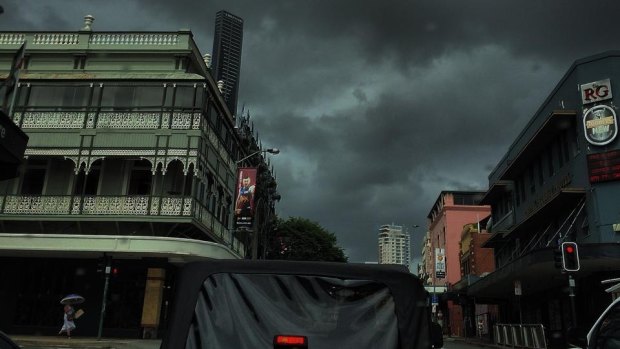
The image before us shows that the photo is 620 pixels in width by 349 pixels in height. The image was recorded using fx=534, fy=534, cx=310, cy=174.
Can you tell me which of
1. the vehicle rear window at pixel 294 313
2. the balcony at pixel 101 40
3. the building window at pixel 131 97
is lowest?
the vehicle rear window at pixel 294 313

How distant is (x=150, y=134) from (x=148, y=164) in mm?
1838

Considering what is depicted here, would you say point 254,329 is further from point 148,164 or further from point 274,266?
point 148,164

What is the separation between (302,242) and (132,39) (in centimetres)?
3343

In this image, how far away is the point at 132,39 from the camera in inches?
1122

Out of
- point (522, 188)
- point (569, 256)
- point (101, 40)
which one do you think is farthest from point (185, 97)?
point (522, 188)

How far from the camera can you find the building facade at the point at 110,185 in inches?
986

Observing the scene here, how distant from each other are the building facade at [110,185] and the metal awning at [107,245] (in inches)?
1.8

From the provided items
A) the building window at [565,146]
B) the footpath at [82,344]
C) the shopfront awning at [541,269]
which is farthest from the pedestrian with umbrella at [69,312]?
the building window at [565,146]

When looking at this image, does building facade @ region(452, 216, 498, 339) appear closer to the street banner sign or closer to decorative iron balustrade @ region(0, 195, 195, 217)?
the street banner sign

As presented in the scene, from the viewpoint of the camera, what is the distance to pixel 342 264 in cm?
326

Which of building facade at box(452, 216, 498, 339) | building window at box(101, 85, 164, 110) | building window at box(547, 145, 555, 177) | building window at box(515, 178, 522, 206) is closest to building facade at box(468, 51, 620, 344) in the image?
building window at box(547, 145, 555, 177)

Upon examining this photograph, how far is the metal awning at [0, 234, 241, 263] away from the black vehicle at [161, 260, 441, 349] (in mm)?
21937

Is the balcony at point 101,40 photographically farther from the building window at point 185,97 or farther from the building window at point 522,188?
the building window at point 522,188

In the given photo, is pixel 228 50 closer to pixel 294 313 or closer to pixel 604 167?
pixel 604 167
